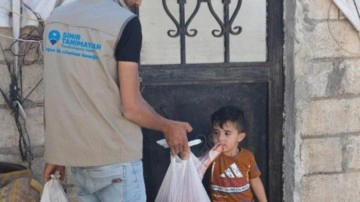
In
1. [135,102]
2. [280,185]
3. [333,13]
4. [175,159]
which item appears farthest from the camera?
[280,185]

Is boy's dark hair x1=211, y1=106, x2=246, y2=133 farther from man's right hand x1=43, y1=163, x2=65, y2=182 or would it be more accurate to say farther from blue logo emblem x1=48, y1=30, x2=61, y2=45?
blue logo emblem x1=48, y1=30, x2=61, y2=45

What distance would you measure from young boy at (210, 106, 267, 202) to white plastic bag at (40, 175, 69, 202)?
39.2 inches

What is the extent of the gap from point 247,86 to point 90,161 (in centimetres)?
161

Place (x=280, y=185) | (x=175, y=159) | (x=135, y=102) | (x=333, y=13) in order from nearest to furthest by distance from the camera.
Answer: (x=135, y=102)
(x=175, y=159)
(x=333, y=13)
(x=280, y=185)

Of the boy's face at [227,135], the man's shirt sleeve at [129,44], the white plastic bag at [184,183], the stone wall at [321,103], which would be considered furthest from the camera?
the stone wall at [321,103]

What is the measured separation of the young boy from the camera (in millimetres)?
3746

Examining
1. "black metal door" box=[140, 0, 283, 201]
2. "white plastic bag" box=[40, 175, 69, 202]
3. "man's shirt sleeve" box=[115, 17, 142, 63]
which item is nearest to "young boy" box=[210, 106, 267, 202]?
"black metal door" box=[140, 0, 283, 201]

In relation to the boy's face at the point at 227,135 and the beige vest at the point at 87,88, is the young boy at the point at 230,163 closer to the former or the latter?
the boy's face at the point at 227,135

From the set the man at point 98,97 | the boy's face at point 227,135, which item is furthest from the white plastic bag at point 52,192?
the boy's face at point 227,135

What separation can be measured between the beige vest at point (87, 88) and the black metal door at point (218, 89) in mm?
1200

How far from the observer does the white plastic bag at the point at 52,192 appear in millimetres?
3152

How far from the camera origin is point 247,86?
4.16m

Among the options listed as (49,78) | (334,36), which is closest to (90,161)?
(49,78)

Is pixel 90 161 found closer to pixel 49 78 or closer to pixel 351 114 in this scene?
pixel 49 78
